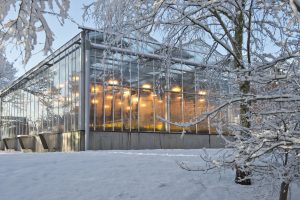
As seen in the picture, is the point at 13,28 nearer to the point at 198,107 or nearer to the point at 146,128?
the point at 146,128

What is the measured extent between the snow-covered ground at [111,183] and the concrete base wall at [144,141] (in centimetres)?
843

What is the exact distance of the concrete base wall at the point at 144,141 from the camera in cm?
1933

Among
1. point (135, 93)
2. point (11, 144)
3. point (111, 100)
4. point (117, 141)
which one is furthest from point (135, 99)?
point (11, 144)

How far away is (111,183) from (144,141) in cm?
1219

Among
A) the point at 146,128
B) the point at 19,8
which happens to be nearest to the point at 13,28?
the point at 19,8

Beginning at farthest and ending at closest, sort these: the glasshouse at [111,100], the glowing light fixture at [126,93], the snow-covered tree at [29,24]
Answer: the glowing light fixture at [126,93]
the glasshouse at [111,100]
the snow-covered tree at [29,24]

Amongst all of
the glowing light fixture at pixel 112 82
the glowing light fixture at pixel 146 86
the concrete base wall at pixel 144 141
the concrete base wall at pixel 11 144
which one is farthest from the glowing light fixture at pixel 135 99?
the concrete base wall at pixel 11 144

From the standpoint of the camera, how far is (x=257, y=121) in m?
5.38

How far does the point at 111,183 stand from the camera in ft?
28.7

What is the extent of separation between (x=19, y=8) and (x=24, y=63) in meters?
0.56

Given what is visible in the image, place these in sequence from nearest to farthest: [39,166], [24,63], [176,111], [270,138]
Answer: [24,63], [270,138], [39,166], [176,111]

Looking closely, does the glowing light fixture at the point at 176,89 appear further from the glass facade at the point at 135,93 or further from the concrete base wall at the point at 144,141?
the concrete base wall at the point at 144,141

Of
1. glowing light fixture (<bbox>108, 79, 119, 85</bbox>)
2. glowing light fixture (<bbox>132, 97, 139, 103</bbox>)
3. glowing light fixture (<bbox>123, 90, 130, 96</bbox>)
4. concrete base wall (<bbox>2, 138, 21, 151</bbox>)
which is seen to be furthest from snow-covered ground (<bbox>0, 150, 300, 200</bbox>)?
concrete base wall (<bbox>2, 138, 21, 151</bbox>)

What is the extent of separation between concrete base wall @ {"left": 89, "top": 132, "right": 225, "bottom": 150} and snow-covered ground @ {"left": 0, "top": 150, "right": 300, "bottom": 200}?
27.7 feet
